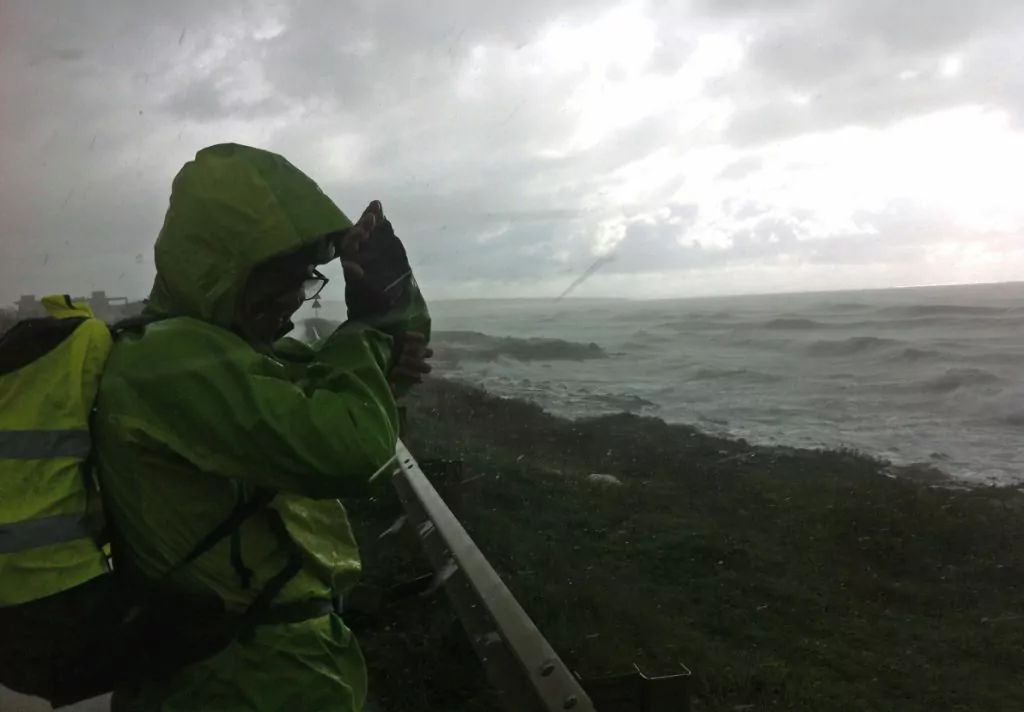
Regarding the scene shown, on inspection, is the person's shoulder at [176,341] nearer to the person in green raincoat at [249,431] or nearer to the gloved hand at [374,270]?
the person in green raincoat at [249,431]

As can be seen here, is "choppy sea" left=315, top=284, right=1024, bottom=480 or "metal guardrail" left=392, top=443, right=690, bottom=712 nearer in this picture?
"metal guardrail" left=392, top=443, right=690, bottom=712

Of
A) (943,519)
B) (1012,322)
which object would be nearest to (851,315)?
(1012,322)

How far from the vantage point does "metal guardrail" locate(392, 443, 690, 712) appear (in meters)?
3.07

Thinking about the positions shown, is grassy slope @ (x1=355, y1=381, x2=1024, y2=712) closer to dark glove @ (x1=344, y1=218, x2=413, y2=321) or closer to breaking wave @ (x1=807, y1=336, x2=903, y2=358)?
dark glove @ (x1=344, y1=218, x2=413, y2=321)

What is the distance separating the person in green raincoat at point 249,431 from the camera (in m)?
1.84

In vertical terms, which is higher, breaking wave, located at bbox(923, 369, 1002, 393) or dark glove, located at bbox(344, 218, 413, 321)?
dark glove, located at bbox(344, 218, 413, 321)

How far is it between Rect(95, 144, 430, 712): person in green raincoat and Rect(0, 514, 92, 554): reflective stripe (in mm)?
114

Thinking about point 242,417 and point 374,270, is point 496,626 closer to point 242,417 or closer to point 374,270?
point 374,270

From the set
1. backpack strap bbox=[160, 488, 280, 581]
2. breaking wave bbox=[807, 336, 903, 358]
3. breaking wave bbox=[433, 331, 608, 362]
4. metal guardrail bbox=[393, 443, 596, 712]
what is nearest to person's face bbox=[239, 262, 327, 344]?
backpack strap bbox=[160, 488, 280, 581]

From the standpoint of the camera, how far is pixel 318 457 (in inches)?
74.4

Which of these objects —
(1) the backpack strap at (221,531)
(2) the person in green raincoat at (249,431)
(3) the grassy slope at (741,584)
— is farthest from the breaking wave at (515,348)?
(1) the backpack strap at (221,531)

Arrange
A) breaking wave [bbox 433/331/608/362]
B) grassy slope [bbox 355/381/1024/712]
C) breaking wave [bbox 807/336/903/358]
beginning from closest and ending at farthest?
1. grassy slope [bbox 355/381/1024/712]
2. breaking wave [bbox 433/331/608/362]
3. breaking wave [bbox 807/336/903/358]

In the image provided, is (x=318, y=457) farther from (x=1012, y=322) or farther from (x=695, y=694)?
(x=1012, y=322)

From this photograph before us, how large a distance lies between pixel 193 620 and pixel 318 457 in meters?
0.51
